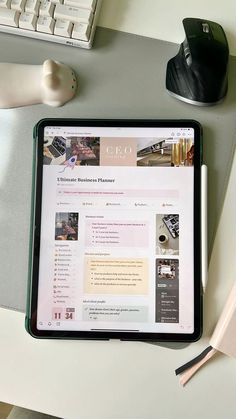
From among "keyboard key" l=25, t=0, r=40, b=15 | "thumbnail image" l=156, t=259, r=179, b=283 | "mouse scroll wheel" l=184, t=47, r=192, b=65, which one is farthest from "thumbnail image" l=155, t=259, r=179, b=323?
"keyboard key" l=25, t=0, r=40, b=15

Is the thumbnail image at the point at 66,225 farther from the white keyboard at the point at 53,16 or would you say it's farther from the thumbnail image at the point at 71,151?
the white keyboard at the point at 53,16

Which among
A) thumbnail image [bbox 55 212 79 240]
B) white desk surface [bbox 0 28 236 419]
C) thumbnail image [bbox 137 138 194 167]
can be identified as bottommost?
white desk surface [bbox 0 28 236 419]

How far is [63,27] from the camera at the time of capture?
2.06ft

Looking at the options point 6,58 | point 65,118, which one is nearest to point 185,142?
point 65,118

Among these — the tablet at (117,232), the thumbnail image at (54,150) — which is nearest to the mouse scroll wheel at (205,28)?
the tablet at (117,232)

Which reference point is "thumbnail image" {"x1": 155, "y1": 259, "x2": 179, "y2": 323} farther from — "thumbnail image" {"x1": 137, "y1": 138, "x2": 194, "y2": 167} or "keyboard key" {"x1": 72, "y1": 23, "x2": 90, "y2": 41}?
"keyboard key" {"x1": 72, "y1": 23, "x2": 90, "y2": 41}

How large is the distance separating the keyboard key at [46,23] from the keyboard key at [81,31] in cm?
3

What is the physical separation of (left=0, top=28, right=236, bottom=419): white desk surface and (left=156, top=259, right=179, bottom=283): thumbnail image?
46mm

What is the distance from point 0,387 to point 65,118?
338 mm

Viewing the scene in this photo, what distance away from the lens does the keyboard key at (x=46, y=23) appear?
63cm

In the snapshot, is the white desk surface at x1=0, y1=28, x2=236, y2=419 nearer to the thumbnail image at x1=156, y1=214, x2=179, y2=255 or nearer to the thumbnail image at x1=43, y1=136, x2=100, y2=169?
the thumbnail image at x1=156, y1=214, x2=179, y2=255

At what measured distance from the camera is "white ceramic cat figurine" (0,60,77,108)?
636 millimetres

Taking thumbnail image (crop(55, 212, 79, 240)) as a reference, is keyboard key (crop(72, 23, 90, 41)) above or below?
above

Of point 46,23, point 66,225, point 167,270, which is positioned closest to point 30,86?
point 46,23
